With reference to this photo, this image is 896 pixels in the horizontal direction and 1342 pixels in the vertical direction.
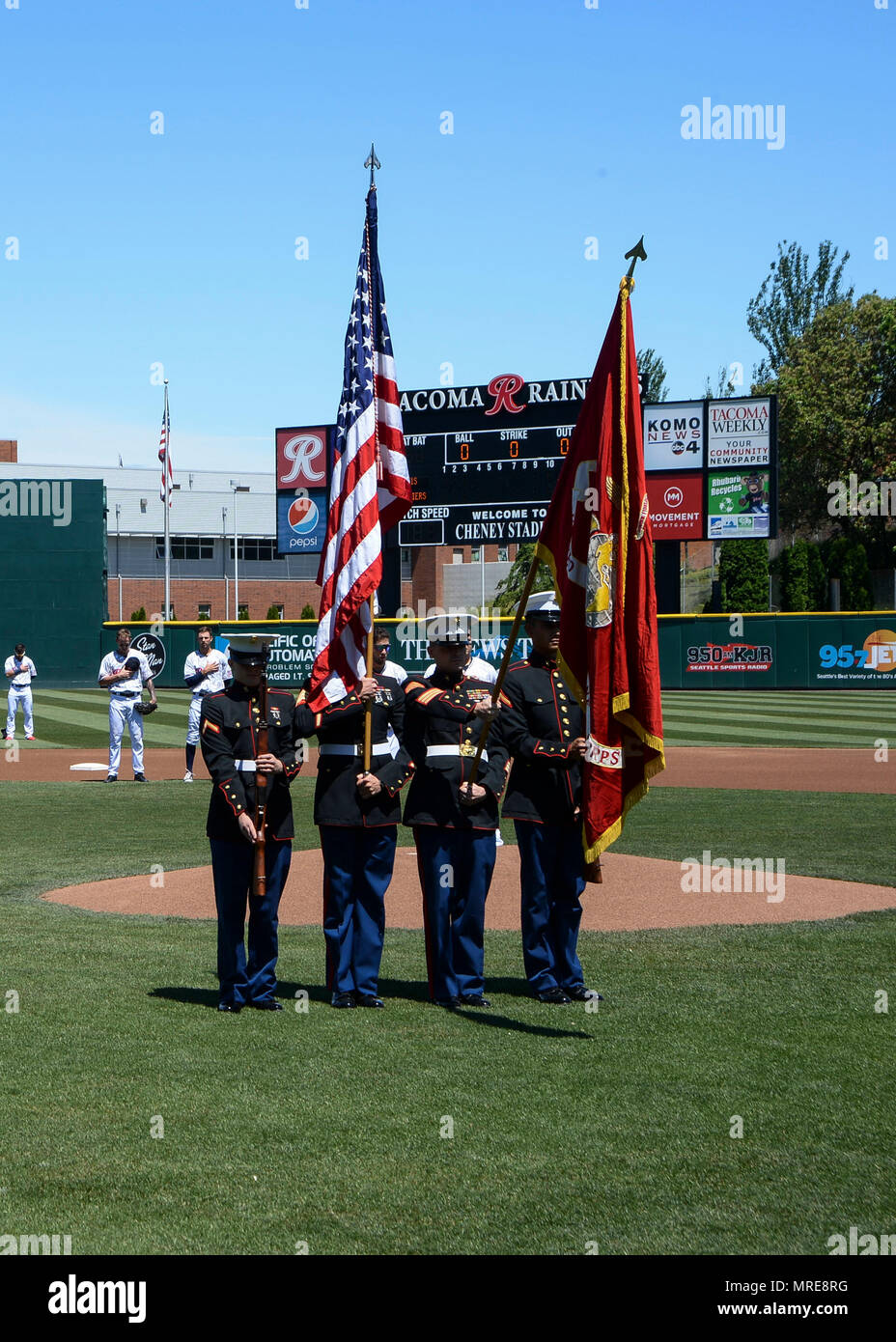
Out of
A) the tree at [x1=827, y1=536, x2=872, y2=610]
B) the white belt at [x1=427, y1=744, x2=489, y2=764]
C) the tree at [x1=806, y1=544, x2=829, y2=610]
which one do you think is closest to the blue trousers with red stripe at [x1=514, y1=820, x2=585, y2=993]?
the white belt at [x1=427, y1=744, x2=489, y2=764]

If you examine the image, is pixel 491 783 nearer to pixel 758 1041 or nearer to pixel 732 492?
pixel 758 1041

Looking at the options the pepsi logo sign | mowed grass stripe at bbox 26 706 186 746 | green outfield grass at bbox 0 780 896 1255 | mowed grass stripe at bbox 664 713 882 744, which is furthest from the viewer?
the pepsi logo sign

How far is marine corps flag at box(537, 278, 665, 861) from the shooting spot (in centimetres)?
677

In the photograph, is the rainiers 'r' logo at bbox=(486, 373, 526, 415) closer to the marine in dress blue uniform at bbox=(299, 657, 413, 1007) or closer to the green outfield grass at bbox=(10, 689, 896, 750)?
the green outfield grass at bbox=(10, 689, 896, 750)

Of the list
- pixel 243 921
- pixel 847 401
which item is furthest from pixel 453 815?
pixel 847 401

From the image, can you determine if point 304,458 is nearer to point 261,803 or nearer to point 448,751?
point 448,751

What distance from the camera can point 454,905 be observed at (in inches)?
294

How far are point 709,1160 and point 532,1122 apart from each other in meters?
0.74

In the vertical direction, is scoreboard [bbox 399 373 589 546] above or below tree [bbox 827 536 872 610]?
above

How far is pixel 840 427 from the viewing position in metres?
59.8

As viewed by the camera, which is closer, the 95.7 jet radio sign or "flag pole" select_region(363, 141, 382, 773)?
"flag pole" select_region(363, 141, 382, 773)

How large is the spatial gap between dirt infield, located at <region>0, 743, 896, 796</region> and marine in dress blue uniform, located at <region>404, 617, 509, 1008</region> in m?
12.0

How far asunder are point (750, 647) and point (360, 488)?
3574cm

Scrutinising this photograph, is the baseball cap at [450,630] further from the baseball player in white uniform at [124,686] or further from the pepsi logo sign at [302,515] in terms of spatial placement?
the pepsi logo sign at [302,515]
